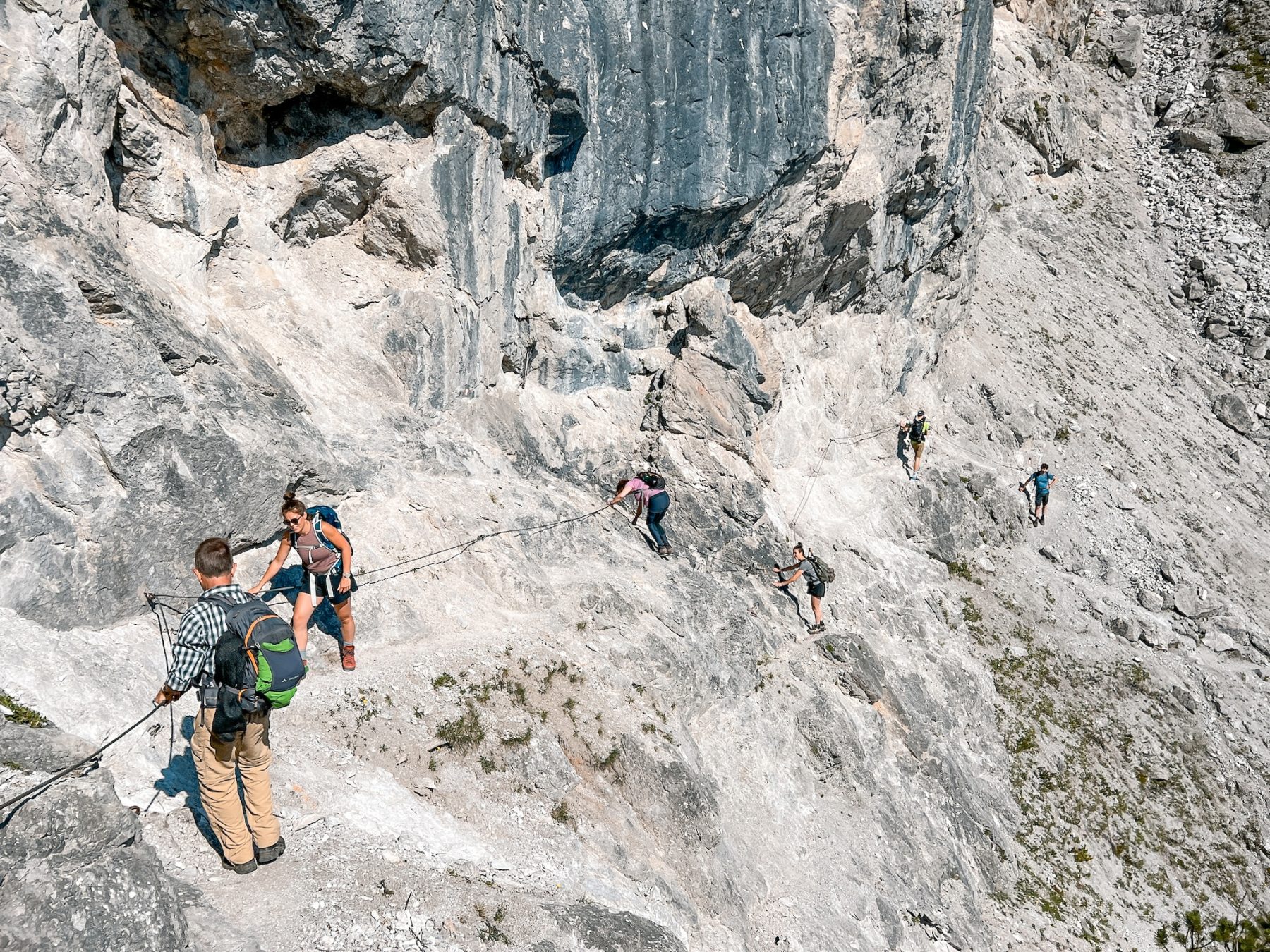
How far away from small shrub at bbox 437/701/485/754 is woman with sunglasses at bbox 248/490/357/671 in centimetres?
150

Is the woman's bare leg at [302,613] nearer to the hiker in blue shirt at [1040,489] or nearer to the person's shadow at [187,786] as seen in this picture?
the person's shadow at [187,786]

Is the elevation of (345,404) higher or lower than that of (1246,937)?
higher

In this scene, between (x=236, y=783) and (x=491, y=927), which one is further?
(x=491, y=927)

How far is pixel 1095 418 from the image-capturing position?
3050 cm

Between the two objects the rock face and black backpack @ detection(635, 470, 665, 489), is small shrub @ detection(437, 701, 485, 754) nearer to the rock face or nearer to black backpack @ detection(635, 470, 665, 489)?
the rock face

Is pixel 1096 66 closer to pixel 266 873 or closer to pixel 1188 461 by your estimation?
pixel 1188 461

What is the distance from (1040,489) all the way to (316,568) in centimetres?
2333

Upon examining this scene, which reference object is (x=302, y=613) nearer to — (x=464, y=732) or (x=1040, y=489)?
(x=464, y=732)

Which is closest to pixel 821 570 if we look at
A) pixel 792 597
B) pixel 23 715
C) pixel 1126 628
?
pixel 792 597

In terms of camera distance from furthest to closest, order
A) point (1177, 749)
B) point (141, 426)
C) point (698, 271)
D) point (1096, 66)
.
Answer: point (1096, 66)
point (1177, 749)
point (698, 271)
point (141, 426)

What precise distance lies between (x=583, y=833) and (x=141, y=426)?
7.61 meters

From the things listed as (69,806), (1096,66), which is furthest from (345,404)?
(1096,66)

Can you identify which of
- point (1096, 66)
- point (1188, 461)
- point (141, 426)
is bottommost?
point (1188, 461)

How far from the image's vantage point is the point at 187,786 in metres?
8.09
